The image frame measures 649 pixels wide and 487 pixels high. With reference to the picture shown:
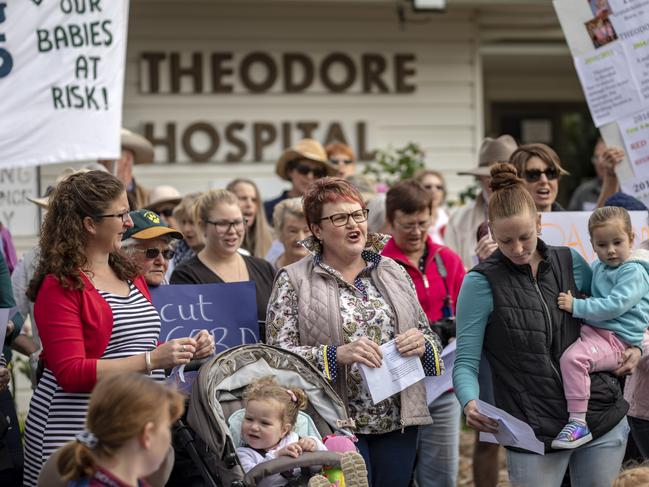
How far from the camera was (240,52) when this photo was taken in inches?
431

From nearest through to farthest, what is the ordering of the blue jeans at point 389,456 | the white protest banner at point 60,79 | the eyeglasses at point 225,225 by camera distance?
1. the blue jeans at point 389,456
2. the eyeglasses at point 225,225
3. the white protest banner at point 60,79

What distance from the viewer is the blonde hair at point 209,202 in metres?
6.38

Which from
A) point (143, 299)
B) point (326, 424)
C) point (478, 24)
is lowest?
point (326, 424)

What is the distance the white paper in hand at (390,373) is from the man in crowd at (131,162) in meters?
3.37

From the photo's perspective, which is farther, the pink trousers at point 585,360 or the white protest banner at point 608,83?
the white protest banner at point 608,83

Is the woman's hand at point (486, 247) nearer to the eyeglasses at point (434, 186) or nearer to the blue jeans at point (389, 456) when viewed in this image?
the blue jeans at point (389, 456)

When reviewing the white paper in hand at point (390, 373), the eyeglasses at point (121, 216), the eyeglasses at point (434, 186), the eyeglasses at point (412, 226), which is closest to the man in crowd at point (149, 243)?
the eyeglasses at point (121, 216)

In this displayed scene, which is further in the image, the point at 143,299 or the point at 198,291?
the point at 198,291

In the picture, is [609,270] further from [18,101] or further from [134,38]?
[134,38]

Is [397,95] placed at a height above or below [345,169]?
above

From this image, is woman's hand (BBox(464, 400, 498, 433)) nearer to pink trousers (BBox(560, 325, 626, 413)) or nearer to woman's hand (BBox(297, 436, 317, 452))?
pink trousers (BBox(560, 325, 626, 413))

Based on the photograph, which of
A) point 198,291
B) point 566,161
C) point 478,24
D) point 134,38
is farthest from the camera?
point 566,161

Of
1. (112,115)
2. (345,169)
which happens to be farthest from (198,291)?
(345,169)

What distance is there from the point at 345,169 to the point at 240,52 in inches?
95.3
